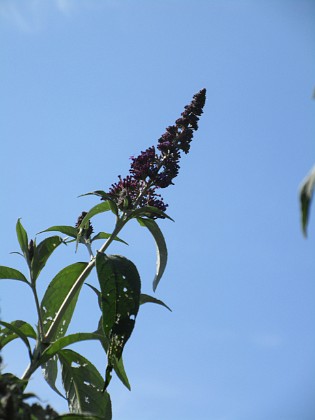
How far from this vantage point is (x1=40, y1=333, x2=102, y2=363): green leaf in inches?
134

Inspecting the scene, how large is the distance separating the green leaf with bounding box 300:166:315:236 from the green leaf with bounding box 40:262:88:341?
2778mm

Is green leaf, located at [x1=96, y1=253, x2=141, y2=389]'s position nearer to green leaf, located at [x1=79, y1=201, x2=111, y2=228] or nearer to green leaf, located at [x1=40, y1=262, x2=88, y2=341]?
green leaf, located at [x1=40, y1=262, x2=88, y2=341]

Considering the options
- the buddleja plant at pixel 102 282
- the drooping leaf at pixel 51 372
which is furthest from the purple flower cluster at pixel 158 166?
the drooping leaf at pixel 51 372

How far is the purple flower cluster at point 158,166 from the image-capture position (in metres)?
4.53

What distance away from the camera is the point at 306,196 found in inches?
58.6

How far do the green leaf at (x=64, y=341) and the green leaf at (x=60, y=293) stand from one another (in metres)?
0.62

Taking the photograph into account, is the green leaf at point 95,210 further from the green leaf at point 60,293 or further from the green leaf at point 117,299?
the green leaf at point 117,299

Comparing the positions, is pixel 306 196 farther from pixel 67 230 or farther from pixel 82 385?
pixel 67 230

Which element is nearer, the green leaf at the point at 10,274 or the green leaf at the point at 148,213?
the green leaf at the point at 10,274

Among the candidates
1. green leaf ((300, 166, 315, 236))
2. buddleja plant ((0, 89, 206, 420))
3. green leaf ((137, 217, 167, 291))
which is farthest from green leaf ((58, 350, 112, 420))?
green leaf ((300, 166, 315, 236))

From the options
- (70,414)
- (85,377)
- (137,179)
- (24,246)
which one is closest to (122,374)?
(85,377)

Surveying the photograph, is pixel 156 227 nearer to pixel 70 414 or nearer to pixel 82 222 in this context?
pixel 82 222

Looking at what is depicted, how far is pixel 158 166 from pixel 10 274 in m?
1.28

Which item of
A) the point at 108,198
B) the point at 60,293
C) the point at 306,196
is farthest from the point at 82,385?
the point at 306,196
